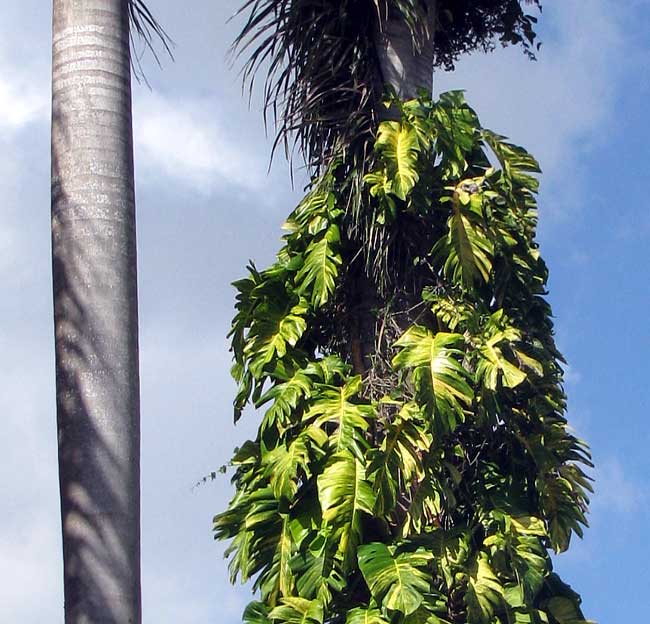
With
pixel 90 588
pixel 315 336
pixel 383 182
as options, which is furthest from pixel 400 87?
pixel 90 588

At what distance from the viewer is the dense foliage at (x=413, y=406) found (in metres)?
6.23

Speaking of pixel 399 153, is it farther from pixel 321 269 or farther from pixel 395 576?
pixel 395 576

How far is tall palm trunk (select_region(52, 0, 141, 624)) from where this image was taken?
404 centimetres

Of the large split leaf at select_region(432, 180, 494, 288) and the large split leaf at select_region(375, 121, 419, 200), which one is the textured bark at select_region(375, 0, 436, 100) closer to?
the large split leaf at select_region(375, 121, 419, 200)

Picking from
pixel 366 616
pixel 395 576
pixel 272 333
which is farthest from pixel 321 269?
pixel 366 616

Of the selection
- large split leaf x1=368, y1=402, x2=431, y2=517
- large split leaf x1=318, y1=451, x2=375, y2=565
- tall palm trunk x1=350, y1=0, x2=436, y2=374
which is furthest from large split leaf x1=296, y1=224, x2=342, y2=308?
large split leaf x1=318, y1=451, x2=375, y2=565

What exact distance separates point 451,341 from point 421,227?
0.91 metres

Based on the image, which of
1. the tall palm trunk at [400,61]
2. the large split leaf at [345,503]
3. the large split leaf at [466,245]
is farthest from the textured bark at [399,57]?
the large split leaf at [345,503]

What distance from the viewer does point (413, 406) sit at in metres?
6.40

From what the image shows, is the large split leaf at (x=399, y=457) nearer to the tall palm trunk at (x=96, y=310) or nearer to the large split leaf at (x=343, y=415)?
the large split leaf at (x=343, y=415)

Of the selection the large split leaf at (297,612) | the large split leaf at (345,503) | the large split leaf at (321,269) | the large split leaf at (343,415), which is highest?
the large split leaf at (321,269)

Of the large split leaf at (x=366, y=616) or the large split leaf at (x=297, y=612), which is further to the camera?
the large split leaf at (x=297, y=612)

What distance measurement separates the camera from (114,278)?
4371mm

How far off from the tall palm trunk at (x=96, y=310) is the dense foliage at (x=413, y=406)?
2.13 m
